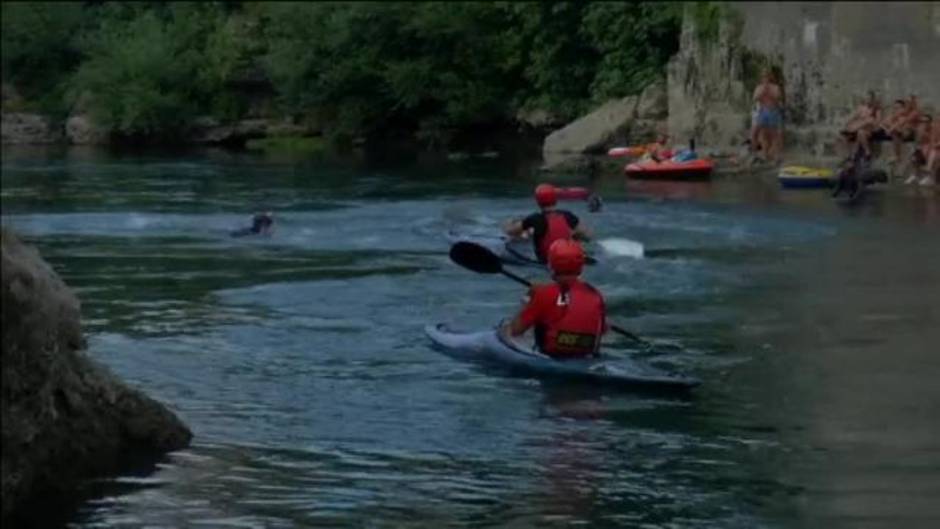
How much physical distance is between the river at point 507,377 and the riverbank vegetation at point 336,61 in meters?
15.6

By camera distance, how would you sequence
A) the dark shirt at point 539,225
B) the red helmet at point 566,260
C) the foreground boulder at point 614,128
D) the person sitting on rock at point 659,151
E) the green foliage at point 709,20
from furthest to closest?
1. the foreground boulder at point 614,128
2. the green foliage at point 709,20
3. the person sitting on rock at point 659,151
4. the dark shirt at point 539,225
5. the red helmet at point 566,260

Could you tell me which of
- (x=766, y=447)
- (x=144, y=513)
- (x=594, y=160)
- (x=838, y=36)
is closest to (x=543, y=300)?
(x=766, y=447)

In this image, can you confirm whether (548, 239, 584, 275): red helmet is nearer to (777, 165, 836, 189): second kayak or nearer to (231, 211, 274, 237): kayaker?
(231, 211, 274, 237): kayaker

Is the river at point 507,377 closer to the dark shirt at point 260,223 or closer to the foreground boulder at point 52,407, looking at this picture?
the foreground boulder at point 52,407

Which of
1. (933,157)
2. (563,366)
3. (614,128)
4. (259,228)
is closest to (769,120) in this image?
(933,157)

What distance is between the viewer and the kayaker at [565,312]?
14766mm

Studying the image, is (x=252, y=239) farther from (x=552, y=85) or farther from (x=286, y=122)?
(x=286, y=122)

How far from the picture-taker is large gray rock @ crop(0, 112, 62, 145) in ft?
182

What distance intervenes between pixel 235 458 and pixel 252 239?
46.0 ft

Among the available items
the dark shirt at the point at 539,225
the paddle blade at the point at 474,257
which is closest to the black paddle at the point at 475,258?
the paddle blade at the point at 474,257

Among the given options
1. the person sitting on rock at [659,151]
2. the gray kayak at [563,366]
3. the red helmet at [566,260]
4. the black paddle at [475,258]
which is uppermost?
the red helmet at [566,260]

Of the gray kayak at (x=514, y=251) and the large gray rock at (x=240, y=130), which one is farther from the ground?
the gray kayak at (x=514, y=251)

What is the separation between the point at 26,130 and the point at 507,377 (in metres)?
42.6

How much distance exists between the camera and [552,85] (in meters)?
46.9
